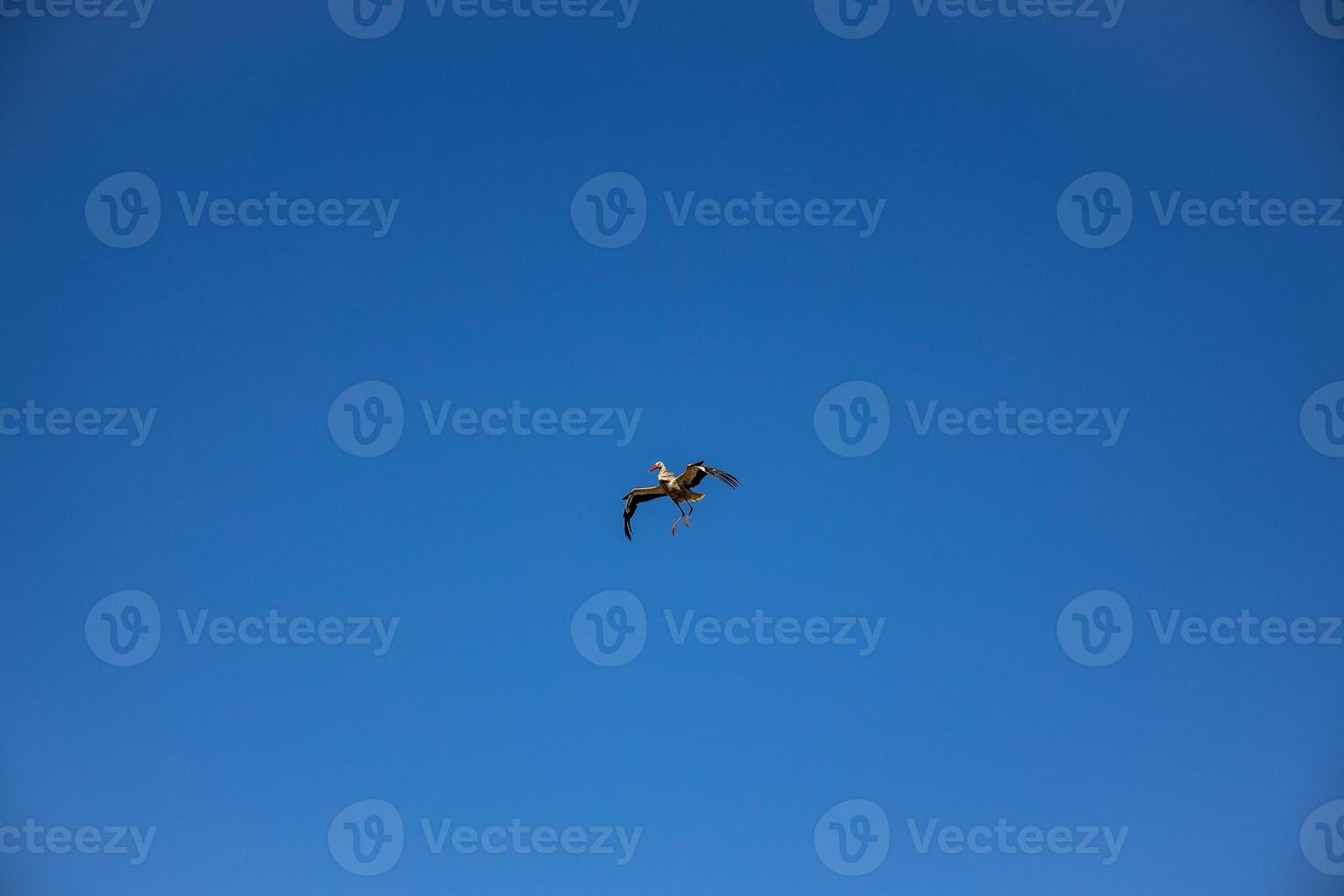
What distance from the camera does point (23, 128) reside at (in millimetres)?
4965

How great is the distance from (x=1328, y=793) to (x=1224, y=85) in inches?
160

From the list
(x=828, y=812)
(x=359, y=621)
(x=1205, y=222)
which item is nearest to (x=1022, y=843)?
(x=828, y=812)

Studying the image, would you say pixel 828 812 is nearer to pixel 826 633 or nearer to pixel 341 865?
pixel 826 633

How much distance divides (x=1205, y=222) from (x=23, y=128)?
660 cm

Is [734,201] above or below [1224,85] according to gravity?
below

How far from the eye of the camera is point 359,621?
5.09 m

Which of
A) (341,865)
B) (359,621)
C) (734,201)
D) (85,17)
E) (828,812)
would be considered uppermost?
Result: (85,17)

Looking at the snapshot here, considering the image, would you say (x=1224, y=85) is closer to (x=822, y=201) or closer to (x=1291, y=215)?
(x=1291, y=215)

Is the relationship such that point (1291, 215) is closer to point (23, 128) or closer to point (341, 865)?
point (341, 865)

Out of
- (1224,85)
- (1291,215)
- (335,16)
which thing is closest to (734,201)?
(335,16)

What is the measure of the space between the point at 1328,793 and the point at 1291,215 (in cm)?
331

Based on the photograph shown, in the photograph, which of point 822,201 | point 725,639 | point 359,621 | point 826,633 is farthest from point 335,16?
point 826,633

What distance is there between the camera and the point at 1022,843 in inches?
205

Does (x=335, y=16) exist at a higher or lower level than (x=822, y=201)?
higher
